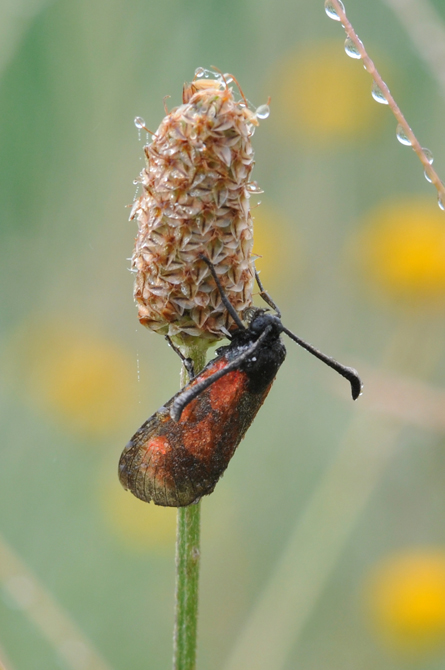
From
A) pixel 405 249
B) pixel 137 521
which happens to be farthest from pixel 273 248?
pixel 137 521

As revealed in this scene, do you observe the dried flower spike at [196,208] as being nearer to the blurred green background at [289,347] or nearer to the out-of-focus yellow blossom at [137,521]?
the blurred green background at [289,347]

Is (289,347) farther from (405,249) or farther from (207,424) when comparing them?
(207,424)

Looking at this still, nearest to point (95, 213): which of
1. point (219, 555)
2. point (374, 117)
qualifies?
point (374, 117)

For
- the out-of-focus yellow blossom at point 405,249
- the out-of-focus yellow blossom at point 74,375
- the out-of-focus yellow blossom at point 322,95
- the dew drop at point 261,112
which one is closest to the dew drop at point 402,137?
the dew drop at point 261,112

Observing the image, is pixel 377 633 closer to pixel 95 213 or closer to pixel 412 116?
pixel 95 213

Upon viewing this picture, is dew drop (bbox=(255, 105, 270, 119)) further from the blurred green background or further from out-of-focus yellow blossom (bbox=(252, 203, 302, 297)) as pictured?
out-of-focus yellow blossom (bbox=(252, 203, 302, 297))

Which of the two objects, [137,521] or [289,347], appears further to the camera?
[289,347]
